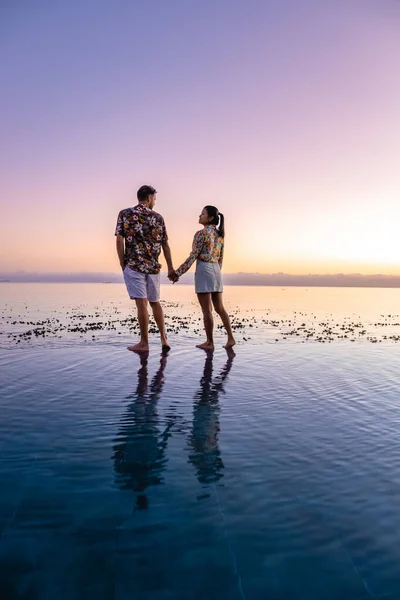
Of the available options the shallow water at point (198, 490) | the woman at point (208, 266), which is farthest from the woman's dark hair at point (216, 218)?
the shallow water at point (198, 490)

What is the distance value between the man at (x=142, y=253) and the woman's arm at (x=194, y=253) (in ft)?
2.60

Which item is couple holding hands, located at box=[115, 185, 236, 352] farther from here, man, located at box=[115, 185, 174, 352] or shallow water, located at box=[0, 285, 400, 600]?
shallow water, located at box=[0, 285, 400, 600]

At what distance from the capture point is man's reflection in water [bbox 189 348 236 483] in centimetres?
344

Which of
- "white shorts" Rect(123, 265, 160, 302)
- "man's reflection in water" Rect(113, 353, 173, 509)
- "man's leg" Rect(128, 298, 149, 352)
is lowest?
"man's reflection in water" Rect(113, 353, 173, 509)

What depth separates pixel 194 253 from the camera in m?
11.1

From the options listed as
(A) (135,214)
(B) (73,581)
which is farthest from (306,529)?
(A) (135,214)

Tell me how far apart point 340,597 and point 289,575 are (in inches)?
10.3

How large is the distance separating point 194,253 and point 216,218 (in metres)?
1.16

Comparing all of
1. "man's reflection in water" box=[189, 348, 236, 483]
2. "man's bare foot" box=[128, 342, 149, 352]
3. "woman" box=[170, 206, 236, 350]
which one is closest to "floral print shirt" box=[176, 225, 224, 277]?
"woman" box=[170, 206, 236, 350]

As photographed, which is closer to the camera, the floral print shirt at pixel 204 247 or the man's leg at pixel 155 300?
the man's leg at pixel 155 300

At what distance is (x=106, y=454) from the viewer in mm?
3697

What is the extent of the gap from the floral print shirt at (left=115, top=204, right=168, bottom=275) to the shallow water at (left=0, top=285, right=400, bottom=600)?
4205 mm

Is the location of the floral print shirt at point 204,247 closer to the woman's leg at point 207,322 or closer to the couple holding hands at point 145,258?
the couple holding hands at point 145,258

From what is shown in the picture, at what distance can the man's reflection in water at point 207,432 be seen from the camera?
3.44 metres
